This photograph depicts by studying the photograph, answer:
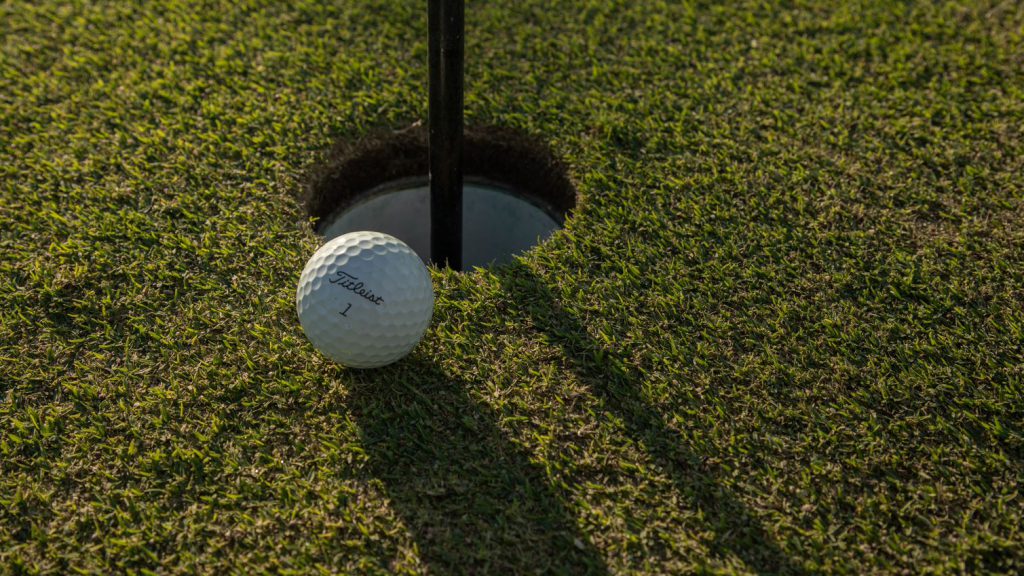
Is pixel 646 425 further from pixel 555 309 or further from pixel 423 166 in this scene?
pixel 423 166

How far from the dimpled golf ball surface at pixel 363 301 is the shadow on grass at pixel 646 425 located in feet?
1.72

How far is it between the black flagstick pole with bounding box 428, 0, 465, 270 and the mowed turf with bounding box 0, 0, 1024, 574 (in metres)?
0.26

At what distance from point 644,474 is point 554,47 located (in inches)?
110

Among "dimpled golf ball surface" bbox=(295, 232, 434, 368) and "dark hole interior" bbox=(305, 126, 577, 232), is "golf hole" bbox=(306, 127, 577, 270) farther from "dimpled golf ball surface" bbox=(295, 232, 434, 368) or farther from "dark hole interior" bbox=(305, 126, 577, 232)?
"dimpled golf ball surface" bbox=(295, 232, 434, 368)

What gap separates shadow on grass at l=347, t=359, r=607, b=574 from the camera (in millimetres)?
2535

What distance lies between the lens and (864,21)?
189 inches

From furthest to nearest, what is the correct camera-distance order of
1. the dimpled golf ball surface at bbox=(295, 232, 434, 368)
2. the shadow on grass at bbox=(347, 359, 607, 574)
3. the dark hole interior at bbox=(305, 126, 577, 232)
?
the dark hole interior at bbox=(305, 126, 577, 232)
the dimpled golf ball surface at bbox=(295, 232, 434, 368)
the shadow on grass at bbox=(347, 359, 607, 574)

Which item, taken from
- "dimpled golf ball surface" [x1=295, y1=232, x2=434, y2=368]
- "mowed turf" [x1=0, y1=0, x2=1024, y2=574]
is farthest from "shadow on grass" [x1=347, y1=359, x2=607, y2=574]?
"dimpled golf ball surface" [x1=295, y1=232, x2=434, y2=368]

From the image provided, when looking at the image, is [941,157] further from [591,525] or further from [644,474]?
[591,525]

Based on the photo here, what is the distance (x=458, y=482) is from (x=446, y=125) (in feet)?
4.66

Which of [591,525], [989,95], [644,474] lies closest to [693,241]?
[644,474]

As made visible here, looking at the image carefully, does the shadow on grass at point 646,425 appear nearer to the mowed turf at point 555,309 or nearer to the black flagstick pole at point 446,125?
the mowed turf at point 555,309

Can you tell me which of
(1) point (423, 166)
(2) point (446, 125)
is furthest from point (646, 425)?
(1) point (423, 166)

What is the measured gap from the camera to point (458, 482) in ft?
8.88
